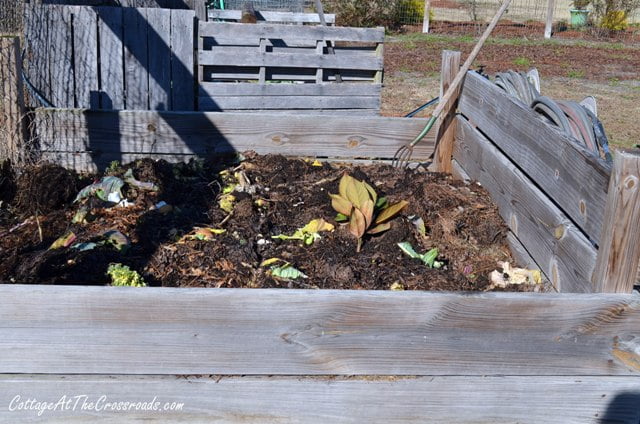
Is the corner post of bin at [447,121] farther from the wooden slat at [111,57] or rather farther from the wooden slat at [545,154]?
the wooden slat at [111,57]

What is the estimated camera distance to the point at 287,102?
25.5ft

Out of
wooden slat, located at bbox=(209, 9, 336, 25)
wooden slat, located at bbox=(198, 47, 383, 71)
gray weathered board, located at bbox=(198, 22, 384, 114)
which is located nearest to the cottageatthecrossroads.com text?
gray weathered board, located at bbox=(198, 22, 384, 114)

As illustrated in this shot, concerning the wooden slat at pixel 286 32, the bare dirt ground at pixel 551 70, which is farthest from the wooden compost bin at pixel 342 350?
the bare dirt ground at pixel 551 70

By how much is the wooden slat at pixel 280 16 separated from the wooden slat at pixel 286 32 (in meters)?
3.84

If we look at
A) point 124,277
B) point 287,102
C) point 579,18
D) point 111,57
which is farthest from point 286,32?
point 579,18

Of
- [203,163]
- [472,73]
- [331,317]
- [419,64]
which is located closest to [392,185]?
[472,73]

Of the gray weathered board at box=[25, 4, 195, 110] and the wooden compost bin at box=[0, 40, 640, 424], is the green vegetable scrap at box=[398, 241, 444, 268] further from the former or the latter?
the gray weathered board at box=[25, 4, 195, 110]

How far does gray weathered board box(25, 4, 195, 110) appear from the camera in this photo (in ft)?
22.2

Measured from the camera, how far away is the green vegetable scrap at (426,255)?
14.0 feet

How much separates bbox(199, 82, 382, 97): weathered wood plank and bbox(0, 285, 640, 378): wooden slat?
5020mm

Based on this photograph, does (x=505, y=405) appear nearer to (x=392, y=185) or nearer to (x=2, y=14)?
(x=392, y=185)

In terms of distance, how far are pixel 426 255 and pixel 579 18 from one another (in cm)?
2769

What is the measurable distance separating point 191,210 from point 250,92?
9.78 feet

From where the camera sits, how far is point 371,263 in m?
4.21
